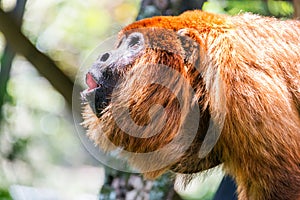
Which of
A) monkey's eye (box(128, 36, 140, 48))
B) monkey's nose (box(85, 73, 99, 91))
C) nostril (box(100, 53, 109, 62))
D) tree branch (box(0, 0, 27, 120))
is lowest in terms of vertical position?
tree branch (box(0, 0, 27, 120))

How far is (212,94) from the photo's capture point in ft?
10.7

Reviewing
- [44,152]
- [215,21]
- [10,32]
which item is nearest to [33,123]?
[44,152]

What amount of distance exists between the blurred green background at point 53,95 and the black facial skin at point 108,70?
1112 mm

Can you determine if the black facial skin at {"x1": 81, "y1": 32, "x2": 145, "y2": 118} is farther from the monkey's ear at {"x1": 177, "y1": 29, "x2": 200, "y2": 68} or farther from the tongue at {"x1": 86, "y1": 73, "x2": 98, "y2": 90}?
the monkey's ear at {"x1": 177, "y1": 29, "x2": 200, "y2": 68}

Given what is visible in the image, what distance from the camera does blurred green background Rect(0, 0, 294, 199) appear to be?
5156 millimetres

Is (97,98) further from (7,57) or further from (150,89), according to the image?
(7,57)

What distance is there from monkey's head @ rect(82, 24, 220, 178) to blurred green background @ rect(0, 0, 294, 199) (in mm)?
1102

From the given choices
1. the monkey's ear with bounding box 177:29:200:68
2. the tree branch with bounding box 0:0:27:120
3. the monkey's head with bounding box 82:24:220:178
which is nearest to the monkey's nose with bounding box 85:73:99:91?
the monkey's head with bounding box 82:24:220:178

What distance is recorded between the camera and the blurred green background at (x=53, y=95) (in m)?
5.16

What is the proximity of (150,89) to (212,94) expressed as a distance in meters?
0.31

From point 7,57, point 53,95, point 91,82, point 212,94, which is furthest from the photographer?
point 53,95

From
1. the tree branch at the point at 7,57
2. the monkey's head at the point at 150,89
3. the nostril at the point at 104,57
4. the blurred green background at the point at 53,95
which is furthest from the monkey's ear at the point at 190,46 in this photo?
the tree branch at the point at 7,57

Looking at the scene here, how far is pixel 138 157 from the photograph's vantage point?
368cm

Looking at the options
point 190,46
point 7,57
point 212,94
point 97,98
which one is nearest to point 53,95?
point 7,57
